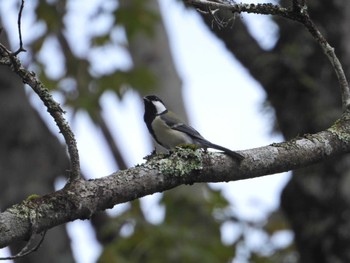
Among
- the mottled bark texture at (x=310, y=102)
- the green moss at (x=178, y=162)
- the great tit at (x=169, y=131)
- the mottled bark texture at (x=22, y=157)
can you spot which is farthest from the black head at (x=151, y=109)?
the green moss at (x=178, y=162)

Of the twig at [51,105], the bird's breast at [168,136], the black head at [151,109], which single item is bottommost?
the twig at [51,105]

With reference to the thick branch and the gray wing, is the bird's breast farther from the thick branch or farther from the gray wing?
the thick branch

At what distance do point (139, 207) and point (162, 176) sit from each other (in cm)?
436

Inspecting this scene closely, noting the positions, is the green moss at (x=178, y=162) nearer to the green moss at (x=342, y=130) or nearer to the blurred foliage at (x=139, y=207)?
the green moss at (x=342, y=130)

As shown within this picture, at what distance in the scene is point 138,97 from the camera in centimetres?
873

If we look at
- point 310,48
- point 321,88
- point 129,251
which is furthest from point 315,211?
point 129,251

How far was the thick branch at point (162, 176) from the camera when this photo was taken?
2.91 metres

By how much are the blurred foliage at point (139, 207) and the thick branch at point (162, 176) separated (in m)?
3.14

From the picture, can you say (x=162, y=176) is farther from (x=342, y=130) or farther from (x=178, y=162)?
(x=342, y=130)

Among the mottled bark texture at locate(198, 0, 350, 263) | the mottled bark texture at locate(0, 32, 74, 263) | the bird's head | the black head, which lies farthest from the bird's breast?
the mottled bark texture at locate(0, 32, 74, 263)

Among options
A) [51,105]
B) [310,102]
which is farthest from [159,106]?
[51,105]

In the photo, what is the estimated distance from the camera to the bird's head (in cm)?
604

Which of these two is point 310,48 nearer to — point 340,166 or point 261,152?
point 340,166

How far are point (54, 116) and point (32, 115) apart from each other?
150 inches
